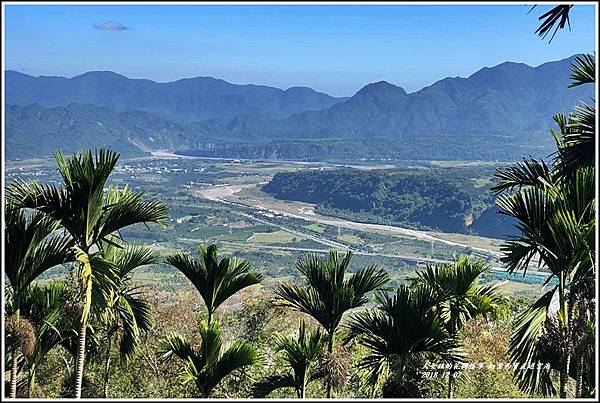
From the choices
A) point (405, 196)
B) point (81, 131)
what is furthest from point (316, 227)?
point (81, 131)

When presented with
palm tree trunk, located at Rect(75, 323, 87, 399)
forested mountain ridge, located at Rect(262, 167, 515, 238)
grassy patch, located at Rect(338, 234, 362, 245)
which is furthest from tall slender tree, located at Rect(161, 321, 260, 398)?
forested mountain ridge, located at Rect(262, 167, 515, 238)

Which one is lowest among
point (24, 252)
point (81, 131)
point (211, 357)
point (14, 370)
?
point (211, 357)

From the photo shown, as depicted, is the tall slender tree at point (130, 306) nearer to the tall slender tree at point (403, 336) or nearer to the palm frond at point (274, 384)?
the palm frond at point (274, 384)

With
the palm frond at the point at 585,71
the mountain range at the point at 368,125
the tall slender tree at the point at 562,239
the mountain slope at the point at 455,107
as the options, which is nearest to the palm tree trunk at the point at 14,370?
the tall slender tree at the point at 562,239

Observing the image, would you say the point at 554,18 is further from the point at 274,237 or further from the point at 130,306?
the point at 274,237

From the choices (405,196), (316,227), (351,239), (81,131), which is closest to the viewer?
(351,239)

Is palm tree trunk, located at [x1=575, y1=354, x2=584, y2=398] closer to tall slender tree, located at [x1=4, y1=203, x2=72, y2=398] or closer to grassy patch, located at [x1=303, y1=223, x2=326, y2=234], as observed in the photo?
tall slender tree, located at [x1=4, y1=203, x2=72, y2=398]

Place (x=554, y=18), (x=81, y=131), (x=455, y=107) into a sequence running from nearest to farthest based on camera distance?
(x=554, y=18) → (x=81, y=131) → (x=455, y=107)

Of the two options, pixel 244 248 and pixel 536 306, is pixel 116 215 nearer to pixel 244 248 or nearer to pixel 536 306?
pixel 536 306
